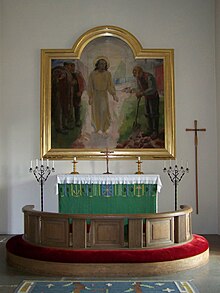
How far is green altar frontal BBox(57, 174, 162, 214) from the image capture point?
10039mm

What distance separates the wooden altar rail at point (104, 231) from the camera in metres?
7.63

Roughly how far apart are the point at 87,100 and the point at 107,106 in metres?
0.51

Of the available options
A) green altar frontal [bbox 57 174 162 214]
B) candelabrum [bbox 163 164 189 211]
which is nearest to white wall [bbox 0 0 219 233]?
candelabrum [bbox 163 164 189 211]

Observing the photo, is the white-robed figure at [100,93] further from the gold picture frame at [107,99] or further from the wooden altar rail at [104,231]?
the wooden altar rail at [104,231]

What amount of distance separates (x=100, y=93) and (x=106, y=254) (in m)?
4.97

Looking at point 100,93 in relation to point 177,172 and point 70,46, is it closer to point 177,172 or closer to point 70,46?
point 70,46

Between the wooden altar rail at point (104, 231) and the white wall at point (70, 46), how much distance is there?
333 centimetres

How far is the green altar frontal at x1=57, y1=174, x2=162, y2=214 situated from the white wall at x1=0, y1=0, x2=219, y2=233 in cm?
112

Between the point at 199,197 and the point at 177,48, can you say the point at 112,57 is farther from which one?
the point at 199,197

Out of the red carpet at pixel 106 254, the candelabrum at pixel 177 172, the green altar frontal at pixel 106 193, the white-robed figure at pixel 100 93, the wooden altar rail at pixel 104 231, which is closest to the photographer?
the red carpet at pixel 106 254

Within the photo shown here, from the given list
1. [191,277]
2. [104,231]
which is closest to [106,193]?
[104,231]

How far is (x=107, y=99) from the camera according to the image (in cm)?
1132

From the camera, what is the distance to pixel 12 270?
24.6ft

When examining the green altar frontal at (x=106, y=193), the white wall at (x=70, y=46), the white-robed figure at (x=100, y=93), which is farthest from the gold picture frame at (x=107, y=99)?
the green altar frontal at (x=106, y=193)
